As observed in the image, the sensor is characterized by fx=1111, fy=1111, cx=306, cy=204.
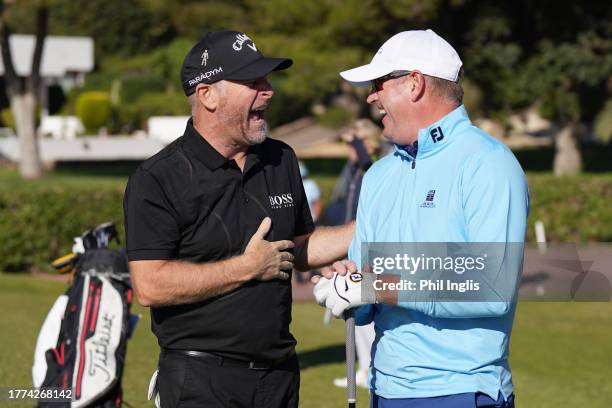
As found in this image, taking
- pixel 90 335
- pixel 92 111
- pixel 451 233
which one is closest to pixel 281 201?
pixel 451 233

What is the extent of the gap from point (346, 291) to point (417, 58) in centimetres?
88

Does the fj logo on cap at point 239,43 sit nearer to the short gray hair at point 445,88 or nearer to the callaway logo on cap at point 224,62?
the callaway logo on cap at point 224,62

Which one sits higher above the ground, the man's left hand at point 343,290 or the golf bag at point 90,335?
the man's left hand at point 343,290

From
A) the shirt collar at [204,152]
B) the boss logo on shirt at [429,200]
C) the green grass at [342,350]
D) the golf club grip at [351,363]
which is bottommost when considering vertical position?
the green grass at [342,350]

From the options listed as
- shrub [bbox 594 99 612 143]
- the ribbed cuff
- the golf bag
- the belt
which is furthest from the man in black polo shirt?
shrub [bbox 594 99 612 143]

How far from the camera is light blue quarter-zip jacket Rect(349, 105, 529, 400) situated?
12.3 ft

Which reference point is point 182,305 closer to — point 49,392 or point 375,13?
point 49,392

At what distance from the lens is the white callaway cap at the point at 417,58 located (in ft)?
13.1

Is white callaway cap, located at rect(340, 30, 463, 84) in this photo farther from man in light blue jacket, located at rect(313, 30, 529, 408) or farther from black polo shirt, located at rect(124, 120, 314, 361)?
black polo shirt, located at rect(124, 120, 314, 361)

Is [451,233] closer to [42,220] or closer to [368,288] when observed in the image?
[368,288]

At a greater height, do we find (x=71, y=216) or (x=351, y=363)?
(x=351, y=363)

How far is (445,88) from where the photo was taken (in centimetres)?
404

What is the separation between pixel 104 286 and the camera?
23.2ft

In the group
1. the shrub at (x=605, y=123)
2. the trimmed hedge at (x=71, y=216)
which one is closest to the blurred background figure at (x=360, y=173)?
the trimmed hedge at (x=71, y=216)
